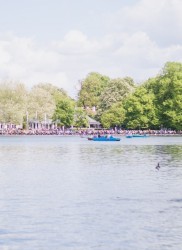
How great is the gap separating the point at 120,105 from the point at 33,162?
105 m

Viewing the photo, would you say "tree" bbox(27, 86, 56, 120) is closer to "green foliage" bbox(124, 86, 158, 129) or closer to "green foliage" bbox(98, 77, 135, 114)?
"green foliage" bbox(98, 77, 135, 114)

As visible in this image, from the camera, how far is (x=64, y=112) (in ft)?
585

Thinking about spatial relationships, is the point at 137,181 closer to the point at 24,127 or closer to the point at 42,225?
the point at 42,225

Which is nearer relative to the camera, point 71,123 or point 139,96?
point 139,96

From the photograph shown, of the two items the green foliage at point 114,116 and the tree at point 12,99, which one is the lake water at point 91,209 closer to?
the tree at point 12,99

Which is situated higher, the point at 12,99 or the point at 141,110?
the point at 12,99

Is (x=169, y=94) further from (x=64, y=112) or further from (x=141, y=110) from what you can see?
(x=64, y=112)

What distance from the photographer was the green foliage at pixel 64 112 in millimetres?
177500

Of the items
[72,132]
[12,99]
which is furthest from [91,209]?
[72,132]

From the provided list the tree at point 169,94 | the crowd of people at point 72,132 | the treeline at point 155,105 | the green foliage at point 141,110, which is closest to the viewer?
the tree at point 169,94

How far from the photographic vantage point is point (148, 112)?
156m

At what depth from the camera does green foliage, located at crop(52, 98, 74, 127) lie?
17750 centimetres

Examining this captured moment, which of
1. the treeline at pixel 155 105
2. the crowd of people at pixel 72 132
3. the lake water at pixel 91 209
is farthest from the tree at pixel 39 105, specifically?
the lake water at pixel 91 209

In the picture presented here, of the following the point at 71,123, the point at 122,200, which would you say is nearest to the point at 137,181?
the point at 122,200
